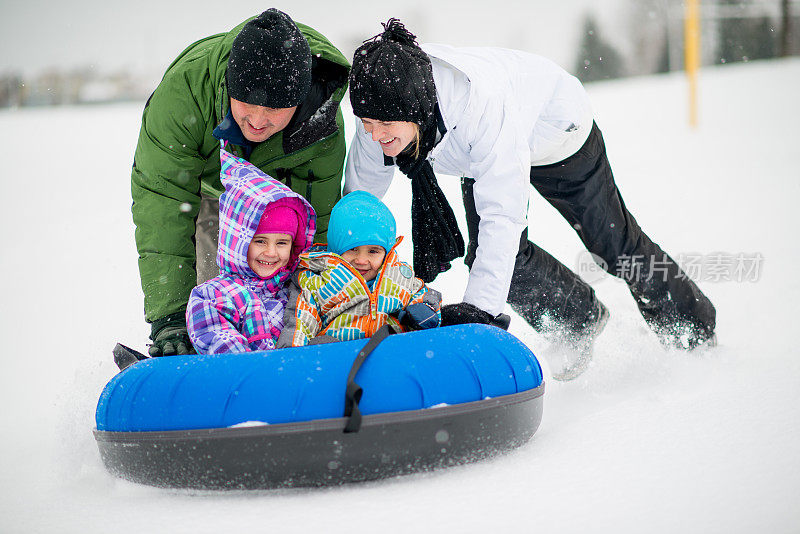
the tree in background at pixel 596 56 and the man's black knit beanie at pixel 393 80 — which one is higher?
the man's black knit beanie at pixel 393 80

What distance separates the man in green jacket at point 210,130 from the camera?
232 cm

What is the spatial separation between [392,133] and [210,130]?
68 centimetres

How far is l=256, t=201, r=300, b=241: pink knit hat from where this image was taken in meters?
2.49

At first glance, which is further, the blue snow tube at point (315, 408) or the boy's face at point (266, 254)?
the boy's face at point (266, 254)

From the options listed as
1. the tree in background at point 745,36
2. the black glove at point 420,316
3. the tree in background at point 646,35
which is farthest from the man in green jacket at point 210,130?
the tree in background at point 646,35

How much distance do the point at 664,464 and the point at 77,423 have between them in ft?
6.14

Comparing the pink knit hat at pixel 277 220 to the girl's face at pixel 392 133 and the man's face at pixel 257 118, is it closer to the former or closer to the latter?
the man's face at pixel 257 118

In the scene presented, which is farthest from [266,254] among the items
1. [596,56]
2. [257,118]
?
[596,56]

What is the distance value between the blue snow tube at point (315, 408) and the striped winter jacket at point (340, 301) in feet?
1.13

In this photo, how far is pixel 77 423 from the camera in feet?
8.26

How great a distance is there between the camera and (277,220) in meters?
2.50

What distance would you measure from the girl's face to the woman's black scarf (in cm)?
22

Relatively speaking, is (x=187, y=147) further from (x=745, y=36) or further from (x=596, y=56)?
(x=745, y=36)

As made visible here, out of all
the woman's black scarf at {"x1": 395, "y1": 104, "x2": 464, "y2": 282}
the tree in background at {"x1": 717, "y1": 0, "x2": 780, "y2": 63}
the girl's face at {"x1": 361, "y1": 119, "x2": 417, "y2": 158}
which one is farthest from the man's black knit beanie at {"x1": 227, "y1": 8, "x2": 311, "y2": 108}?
the tree in background at {"x1": 717, "y1": 0, "x2": 780, "y2": 63}
